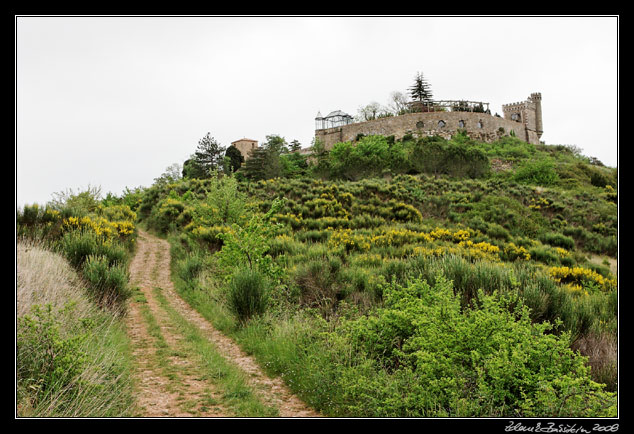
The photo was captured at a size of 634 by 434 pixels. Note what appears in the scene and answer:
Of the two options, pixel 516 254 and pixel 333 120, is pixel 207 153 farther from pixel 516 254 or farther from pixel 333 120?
pixel 516 254

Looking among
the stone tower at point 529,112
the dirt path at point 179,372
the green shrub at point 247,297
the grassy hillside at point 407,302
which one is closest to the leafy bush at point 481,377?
the grassy hillside at point 407,302

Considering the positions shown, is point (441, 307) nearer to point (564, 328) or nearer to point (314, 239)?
point (564, 328)

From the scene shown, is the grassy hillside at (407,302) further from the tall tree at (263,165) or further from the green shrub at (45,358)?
the tall tree at (263,165)

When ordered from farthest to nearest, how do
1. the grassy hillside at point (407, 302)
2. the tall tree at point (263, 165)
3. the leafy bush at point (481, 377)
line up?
the tall tree at point (263, 165), the grassy hillside at point (407, 302), the leafy bush at point (481, 377)

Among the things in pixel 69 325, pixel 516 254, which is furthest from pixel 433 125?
pixel 69 325

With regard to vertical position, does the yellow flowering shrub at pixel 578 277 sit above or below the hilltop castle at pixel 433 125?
below

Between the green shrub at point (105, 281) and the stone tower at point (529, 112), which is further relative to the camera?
the stone tower at point (529, 112)

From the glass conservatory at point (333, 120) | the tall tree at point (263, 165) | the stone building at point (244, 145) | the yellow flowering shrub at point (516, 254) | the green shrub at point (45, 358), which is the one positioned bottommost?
the yellow flowering shrub at point (516, 254)

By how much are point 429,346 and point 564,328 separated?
3656 millimetres

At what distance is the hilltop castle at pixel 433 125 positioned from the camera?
60.2 metres

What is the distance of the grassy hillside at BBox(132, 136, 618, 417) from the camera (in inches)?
160

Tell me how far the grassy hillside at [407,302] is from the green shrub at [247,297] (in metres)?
0.03

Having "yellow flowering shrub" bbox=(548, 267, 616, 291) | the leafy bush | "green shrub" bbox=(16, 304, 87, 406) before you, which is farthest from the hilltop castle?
"green shrub" bbox=(16, 304, 87, 406)

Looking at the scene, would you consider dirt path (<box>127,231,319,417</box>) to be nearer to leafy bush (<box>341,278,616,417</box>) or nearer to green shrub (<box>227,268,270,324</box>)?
green shrub (<box>227,268,270,324</box>)
